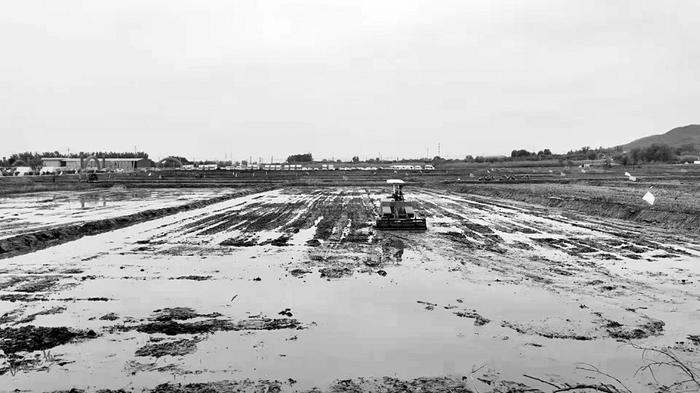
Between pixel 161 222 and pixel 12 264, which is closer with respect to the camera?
pixel 12 264

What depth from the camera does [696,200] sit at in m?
25.8

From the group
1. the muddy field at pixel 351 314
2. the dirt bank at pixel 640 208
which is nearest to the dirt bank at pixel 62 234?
the muddy field at pixel 351 314

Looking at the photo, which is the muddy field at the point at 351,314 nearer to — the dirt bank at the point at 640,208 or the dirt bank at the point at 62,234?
the dirt bank at the point at 62,234

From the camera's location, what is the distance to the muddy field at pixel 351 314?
5.81 m

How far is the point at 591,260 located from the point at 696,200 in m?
17.3

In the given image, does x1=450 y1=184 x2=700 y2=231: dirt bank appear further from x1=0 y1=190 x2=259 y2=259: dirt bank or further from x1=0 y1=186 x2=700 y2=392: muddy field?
x1=0 y1=190 x2=259 y2=259: dirt bank

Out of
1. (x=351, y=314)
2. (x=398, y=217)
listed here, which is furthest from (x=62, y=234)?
(x=351, y=314)

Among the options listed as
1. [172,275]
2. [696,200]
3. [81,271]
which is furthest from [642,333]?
[696,200]

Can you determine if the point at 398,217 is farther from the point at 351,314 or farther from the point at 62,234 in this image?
the point at 62,234

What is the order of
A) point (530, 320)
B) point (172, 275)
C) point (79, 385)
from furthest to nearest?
1. point (172, 275)
2. point (530, 320)
3. point (79, 385)

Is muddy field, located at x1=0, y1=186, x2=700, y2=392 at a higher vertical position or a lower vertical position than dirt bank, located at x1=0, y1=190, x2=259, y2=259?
lower

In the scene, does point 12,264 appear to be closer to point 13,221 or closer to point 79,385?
point 79,385

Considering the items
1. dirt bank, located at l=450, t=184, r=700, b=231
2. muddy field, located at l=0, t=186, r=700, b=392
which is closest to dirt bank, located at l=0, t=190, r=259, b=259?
muddy field, located at l=0, t=186, r=700, b=392

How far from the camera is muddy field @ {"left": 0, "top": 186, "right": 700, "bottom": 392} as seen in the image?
5809 mm
